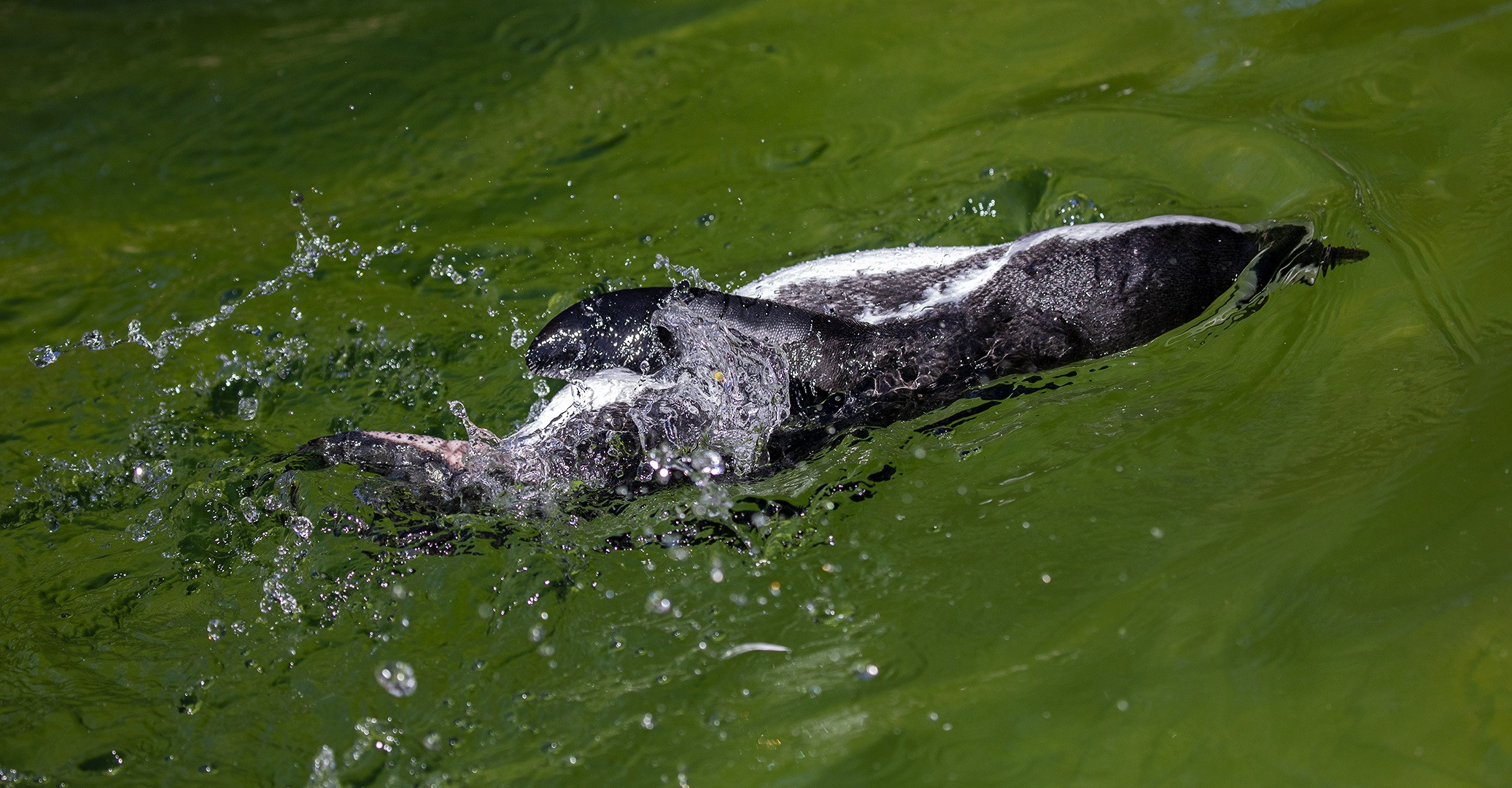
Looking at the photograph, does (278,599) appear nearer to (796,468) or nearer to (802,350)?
(796,468)

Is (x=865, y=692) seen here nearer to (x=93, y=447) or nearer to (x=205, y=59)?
(x=93, y=447)

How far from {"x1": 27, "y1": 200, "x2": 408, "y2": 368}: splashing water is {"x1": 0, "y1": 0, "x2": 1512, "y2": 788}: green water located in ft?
0.12

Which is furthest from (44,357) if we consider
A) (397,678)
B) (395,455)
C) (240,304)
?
(397,678)

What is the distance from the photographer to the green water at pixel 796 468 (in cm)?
308

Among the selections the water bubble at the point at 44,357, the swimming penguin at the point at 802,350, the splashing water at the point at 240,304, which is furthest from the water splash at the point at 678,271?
the water bubble at the point at 44,357

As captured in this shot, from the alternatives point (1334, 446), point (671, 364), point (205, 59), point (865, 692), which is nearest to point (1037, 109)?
point (1334, 446)

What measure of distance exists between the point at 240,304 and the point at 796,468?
3.06m

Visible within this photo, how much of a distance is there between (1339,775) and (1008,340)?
1.68 metres

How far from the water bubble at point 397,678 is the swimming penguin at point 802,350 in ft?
1.97

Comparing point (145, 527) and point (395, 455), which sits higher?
point (395, 455)

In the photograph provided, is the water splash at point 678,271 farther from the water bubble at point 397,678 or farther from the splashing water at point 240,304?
the water bubble at point 397,678

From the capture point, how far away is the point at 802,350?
3508mm

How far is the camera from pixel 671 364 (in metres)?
3.66

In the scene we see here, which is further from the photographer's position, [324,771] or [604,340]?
[604,340]
